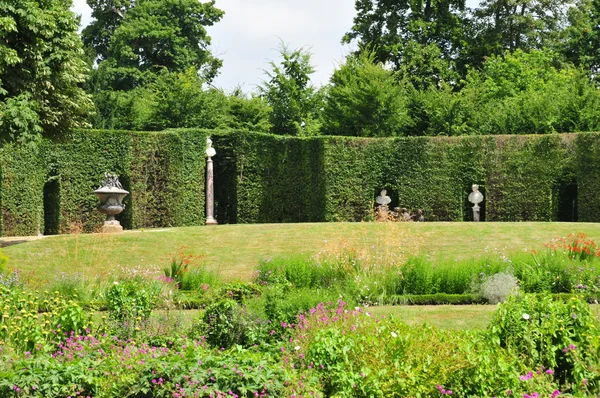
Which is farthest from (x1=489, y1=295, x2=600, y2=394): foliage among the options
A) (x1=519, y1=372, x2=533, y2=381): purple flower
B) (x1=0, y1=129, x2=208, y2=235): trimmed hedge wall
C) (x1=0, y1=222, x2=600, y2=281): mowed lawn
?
(x1=0, y1=129, x2=208, y2=235): trimmed hedge wall

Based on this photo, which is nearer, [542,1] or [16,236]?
[16,236]

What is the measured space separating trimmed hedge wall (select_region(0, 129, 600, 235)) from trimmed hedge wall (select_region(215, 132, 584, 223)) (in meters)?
0.03

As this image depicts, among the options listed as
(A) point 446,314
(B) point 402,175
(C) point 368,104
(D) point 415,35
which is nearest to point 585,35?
(D) point 415,35

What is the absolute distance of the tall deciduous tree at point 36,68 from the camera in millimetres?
14375

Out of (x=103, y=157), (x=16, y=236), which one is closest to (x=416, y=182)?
(x=103, y=157)

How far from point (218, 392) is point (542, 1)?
32.5 metres

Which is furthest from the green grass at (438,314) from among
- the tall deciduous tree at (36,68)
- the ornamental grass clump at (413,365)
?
the tall deciduous tree at (36,68)

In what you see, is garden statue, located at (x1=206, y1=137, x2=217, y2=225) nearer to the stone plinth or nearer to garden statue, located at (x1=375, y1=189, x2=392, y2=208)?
the stone plinth

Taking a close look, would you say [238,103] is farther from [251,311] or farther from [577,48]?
[251,311]

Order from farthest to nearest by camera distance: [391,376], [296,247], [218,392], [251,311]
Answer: [296,247] < [251,311] < [391,376] < [218,392]

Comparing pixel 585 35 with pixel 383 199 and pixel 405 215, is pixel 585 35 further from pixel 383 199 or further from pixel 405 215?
pixel 405 215

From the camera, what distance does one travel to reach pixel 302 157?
931 inches

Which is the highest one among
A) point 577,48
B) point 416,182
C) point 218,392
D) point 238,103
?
point 577,48

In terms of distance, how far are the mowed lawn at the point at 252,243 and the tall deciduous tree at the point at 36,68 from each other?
2521 mm
